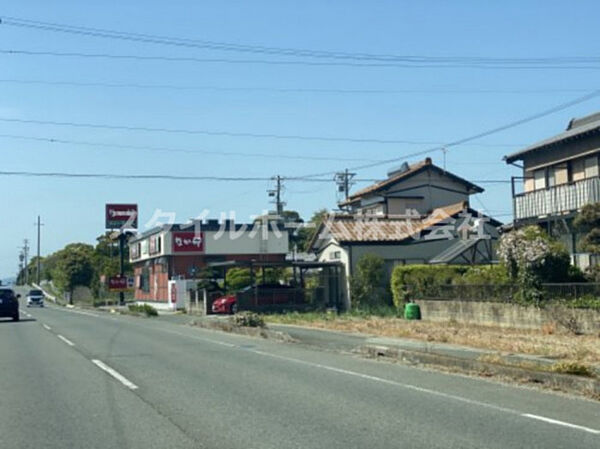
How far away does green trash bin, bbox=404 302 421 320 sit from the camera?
29719 millimetres

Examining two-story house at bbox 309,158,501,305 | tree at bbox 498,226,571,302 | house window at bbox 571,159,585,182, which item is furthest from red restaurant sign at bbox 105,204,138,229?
tree at bbox 498,226,571,302

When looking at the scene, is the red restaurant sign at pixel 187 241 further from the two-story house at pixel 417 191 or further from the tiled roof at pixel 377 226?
the tiled roof at pixel 377 226

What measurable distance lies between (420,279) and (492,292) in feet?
21.5

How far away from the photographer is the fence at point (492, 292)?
21.9 m

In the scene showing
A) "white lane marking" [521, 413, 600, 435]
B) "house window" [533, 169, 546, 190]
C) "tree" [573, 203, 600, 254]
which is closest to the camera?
"white lane marking" [521, 413, 600, 435]

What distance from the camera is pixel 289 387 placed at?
12.1 metres

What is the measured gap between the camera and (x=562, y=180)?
3069 centimetres

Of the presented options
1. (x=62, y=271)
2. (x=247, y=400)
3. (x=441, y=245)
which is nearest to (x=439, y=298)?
(x=441, y=245)

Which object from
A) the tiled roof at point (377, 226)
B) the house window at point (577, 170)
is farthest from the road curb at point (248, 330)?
the house window at point (577, 170)

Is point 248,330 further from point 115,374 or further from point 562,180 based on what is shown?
point 562,180

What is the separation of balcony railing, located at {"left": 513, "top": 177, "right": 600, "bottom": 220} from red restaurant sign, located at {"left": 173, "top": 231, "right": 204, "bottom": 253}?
33203mm

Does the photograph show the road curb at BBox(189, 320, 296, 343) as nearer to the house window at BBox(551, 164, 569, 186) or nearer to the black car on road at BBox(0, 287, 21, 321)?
the black car on road at BBox(0, 287, 21, 321)

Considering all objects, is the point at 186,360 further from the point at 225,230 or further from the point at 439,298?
the point at 225,230

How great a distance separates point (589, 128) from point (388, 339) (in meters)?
13.0
